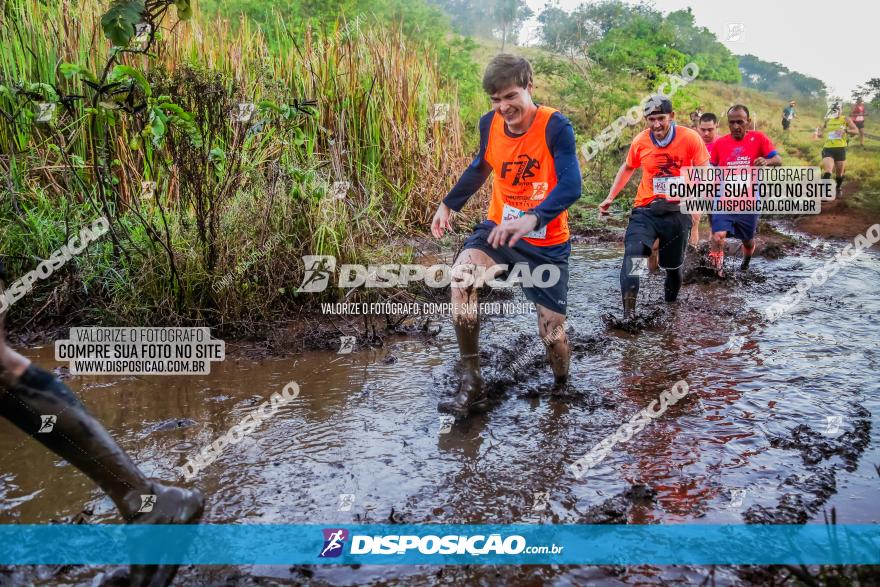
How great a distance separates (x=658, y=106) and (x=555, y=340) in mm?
3063

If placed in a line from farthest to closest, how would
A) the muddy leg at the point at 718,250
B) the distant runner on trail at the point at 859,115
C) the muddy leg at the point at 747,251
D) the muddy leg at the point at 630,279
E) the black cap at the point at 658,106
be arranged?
the distant runner on trail at the point at 859,115, the muddy leg at the point at 747,251, the muddy leg at the point at 718,250, the black cap at the point at 658,106, the muddy leg at the point at 630,279

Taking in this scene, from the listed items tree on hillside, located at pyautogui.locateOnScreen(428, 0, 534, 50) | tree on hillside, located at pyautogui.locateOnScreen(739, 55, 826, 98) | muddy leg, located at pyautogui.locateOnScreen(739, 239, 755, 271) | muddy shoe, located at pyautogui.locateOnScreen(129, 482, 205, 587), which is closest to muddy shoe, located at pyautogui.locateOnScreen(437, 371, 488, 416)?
muddy shoe, located at pyautogui.locateOnScreen(129, 482, 205, 587)

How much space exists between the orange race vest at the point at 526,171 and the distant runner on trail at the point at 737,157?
457 cm

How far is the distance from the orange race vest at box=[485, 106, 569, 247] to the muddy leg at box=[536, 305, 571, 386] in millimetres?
446

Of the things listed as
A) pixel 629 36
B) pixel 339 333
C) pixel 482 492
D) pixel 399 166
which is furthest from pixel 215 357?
pixel 629 36

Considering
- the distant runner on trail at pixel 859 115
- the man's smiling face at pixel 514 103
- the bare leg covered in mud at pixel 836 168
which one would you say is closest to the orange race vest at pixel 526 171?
the man's smiling face at pixel 514 103

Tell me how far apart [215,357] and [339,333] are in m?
0.97

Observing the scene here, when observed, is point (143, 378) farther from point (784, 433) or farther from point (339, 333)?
point (784, 433)

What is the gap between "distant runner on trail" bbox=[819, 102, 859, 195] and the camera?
43.7 ft

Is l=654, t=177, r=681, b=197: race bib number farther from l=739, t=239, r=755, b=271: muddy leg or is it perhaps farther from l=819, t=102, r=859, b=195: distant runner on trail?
l=819, t=102, r=859, b=195: distant runner on trail

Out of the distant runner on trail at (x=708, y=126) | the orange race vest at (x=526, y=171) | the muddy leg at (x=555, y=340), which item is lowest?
the muddy leg at (x=555, y=340)

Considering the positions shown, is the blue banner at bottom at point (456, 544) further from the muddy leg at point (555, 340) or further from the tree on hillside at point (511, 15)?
the tree on hillside at point (511, 15)

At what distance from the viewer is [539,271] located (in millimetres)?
3936

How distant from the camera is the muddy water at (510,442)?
110 inches
